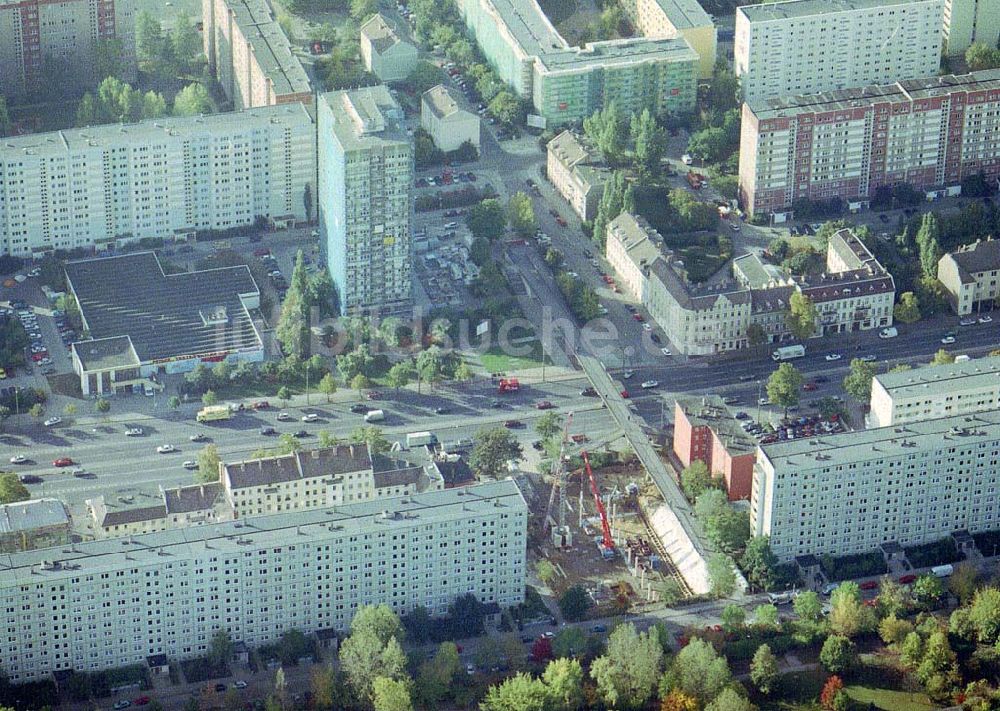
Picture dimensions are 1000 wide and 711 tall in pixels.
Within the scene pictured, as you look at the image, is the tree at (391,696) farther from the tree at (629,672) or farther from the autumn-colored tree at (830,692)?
the autumn-colored tree at (830,692)

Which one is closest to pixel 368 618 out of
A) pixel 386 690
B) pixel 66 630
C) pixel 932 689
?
pixel 386 690

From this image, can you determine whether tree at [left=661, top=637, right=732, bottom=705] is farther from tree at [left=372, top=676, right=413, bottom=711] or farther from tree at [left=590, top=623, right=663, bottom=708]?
tree at [left=372, top=676, right=413, bottom=711]

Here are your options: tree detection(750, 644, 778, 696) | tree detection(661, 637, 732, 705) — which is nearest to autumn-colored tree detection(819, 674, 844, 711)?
tree detection(750, 644, 778, 696)

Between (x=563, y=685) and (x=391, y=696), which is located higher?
(x=391, y=696)

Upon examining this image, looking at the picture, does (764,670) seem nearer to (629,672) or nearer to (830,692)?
(830,692)

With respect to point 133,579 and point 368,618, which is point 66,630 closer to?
point 133,579

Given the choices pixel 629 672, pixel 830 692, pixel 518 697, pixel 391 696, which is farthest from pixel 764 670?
pixel 391 696
